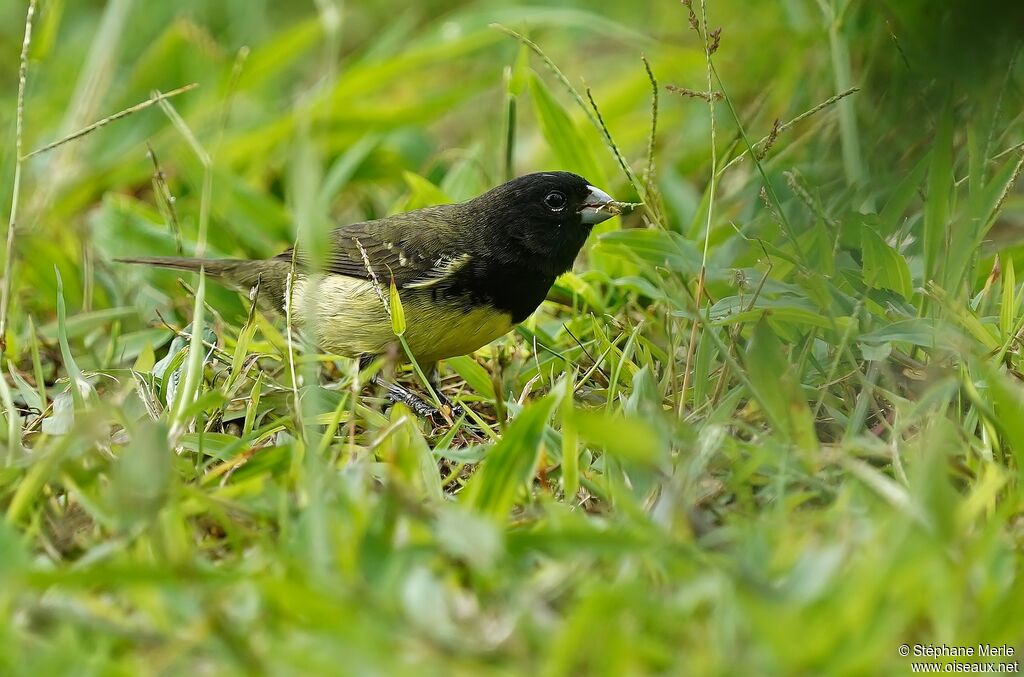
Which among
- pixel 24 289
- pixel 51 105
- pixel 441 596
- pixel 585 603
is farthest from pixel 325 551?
pixel 51 105

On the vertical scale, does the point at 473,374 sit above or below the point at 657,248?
below

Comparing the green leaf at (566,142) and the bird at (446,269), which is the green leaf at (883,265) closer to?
the bird at (446,269)

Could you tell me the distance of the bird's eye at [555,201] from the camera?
4422 mm

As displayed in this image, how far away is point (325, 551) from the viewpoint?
2383 mm

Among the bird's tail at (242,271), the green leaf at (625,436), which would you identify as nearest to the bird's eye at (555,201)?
the bird's tail at (242,271)

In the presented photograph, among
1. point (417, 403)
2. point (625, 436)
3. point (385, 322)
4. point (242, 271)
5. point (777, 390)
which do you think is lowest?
point (417, 403)

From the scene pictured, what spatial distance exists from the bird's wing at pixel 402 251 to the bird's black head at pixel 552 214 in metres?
0.19

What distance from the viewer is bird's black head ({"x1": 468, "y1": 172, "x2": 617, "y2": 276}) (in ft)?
14.3

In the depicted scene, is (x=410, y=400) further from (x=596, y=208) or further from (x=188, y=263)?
(x=188, y=263)

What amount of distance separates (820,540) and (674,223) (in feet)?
9.69

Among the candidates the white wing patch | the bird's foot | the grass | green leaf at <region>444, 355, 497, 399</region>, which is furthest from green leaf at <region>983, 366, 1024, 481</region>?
the white wing patch

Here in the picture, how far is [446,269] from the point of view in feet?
14.2

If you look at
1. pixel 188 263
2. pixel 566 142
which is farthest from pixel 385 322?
pixel 566 142

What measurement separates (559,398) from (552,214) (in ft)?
4.98
